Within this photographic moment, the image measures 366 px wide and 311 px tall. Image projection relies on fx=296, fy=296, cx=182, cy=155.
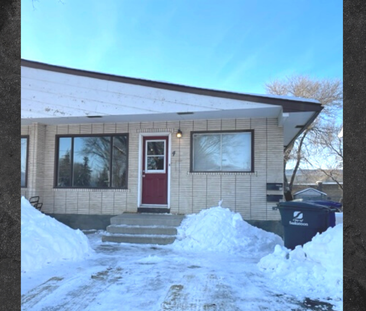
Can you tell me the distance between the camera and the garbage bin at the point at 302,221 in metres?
5.35

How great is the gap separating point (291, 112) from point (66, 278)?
6047 millimetres

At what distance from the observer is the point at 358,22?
1.28 meters

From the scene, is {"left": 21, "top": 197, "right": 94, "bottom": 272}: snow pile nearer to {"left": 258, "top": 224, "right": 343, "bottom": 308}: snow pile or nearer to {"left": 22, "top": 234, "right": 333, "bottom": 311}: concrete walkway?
{"left": 22, "top": 234, "right": 333, "bottom": 311}: concrete walkway

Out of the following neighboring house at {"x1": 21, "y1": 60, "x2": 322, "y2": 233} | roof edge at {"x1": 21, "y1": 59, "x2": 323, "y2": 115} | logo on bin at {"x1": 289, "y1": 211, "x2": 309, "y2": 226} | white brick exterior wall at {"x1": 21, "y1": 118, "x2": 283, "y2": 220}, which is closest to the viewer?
logo on bin at {"x1": 289, "y1": 211, "x2": 309, "y2": 226}

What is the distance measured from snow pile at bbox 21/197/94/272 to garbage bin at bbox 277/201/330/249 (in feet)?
12.9

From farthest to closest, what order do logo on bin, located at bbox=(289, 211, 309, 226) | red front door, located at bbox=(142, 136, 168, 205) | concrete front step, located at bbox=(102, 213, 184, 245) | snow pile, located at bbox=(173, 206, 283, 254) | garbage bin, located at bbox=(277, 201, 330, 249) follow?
red front door, located at bbox=(142, 136, 168, 205)
concrete front step, located at bbox=(102, 213, 184, 245)
snow pile, located at bbox=(173, 206, 283, 254)
logo on bin, located at bbox=(289, 211, 309, 226)
garbage bin, located at bbox=(277, 201, 330, 249)

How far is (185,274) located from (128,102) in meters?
5.15

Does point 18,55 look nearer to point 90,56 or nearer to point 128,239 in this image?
point 128,239

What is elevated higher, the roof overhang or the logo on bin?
the roof overhang

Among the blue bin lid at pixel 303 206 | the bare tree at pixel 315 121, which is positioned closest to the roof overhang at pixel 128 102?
the blue bin lid at pixel 303 206

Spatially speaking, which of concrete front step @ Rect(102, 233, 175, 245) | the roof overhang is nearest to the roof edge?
the roof overhang

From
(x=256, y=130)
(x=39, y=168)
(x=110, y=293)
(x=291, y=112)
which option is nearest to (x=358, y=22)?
(x=110, y=293)

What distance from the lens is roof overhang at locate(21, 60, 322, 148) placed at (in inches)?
297

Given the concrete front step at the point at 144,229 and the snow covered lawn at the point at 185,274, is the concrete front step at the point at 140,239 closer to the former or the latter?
the concrete front step at the point at 144,229
